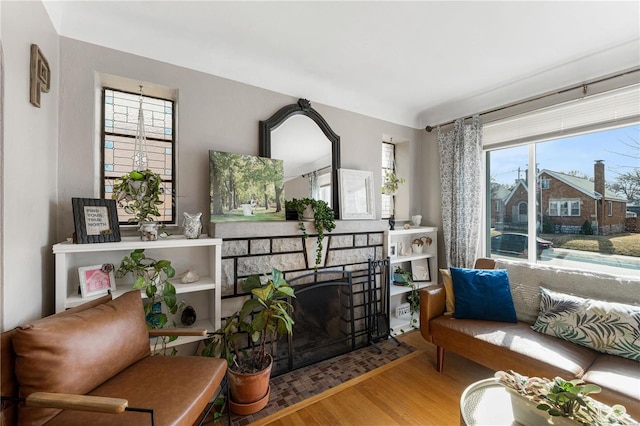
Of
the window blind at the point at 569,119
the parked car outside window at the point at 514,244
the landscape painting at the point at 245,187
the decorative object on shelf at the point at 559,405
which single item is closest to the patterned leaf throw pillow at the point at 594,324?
the parked car outside window at the point at 514,244

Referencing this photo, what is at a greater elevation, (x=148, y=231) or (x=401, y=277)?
(x=148, y=231)

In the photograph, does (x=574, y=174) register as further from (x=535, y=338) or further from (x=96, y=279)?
(x=96, y=279)

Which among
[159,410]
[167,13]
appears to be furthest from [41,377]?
[167,13]

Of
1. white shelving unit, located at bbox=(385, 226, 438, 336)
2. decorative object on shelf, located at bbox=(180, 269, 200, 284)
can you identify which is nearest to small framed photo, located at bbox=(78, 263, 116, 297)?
decorative object on shelf, located at bbox=(180, 269, 200, 284)

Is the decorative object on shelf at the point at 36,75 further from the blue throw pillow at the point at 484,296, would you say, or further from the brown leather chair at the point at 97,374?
the blue throw pillow at the point at 484,296

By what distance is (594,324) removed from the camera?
1685mm

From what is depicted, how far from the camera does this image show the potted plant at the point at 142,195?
5.44ft

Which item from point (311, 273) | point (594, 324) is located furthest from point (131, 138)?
point (594, 324)

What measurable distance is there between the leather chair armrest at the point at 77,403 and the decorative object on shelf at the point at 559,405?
1540mm

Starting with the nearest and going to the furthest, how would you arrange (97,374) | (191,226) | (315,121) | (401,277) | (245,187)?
(97,374) < (191,226) < (245,187) < (315,121) < (401,277)

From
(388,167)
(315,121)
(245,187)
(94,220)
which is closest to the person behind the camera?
(94,220)

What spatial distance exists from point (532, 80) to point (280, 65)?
2.36 m

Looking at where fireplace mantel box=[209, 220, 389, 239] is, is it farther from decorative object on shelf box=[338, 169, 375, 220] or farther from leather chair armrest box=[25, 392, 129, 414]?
leather chair armrest box=[25, 392, 129, 414]

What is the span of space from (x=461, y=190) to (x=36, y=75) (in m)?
3.44
